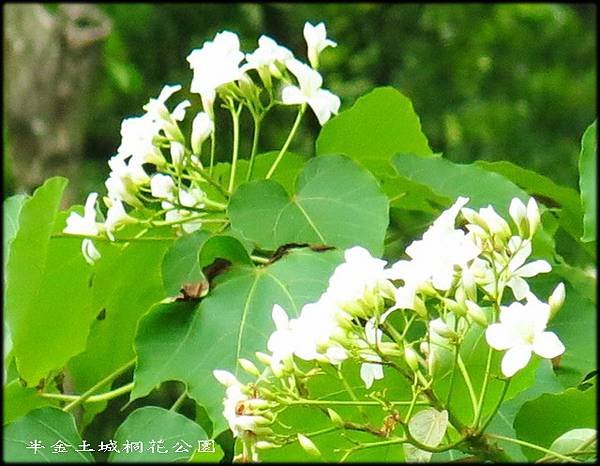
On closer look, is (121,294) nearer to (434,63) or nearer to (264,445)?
(264,445)

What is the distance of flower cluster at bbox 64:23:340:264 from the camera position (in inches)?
37.6

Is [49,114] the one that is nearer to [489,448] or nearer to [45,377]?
[45,377]

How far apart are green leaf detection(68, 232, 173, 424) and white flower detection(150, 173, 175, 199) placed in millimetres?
59

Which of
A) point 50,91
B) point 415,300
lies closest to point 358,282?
point 415,300

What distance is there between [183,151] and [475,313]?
34 centimetres

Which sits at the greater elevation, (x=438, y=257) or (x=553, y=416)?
(x=438, y=257)

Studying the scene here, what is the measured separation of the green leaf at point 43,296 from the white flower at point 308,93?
217mm

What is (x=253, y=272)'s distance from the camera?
91 centimetres

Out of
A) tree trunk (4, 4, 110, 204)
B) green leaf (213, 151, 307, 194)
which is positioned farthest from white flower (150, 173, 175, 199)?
tree trunk (4, 4, 110, 204)

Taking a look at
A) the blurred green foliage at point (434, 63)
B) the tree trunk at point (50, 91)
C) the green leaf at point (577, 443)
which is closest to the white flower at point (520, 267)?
the green leaf at point (577, 443)

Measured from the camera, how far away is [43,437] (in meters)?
0.85

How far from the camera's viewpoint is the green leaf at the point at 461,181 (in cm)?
99

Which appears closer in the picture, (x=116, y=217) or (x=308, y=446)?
(x=308, y=446)

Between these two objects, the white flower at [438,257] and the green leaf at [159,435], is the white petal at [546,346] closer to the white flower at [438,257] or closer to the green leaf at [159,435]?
the white flower at [438,257]
